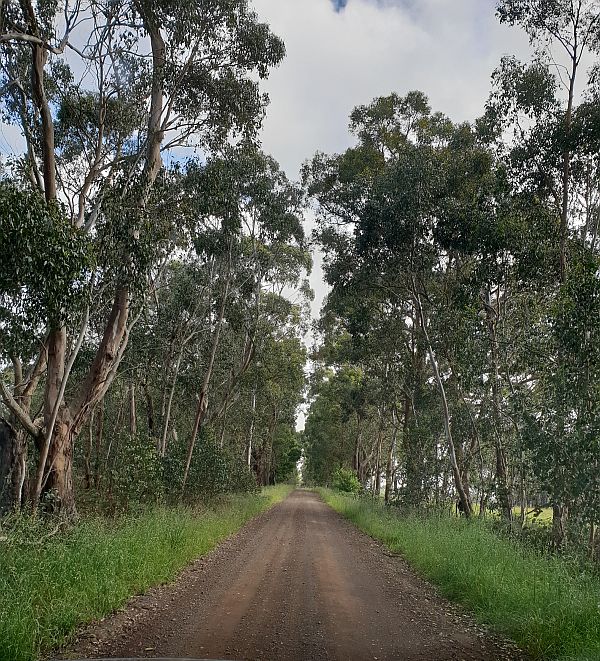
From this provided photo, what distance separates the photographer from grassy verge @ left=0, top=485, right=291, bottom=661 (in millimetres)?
5152

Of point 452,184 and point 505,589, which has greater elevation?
point 452,184

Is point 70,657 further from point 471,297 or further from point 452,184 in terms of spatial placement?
point 452,184

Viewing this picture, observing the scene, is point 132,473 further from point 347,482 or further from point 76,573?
point 347,482

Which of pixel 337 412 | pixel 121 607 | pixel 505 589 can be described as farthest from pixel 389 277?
pixel 337 412

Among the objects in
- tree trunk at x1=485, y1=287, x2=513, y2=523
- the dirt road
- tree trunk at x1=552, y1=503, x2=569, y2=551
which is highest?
tree trunk at x1=485, y1=287, x2=513, y2=523

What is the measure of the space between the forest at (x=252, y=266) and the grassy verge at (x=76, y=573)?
116 mm

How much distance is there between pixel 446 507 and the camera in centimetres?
1697

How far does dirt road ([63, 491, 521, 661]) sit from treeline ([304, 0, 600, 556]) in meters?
3.11

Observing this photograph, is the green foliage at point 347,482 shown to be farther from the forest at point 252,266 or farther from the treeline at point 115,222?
the treeline at point 115,222

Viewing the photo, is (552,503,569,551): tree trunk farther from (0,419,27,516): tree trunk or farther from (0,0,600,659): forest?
(0,419,27,516): tree trunk

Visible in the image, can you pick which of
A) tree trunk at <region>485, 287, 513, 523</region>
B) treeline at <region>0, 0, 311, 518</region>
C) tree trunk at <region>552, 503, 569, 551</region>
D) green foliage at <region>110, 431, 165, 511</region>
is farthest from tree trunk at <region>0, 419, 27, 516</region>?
tree trunk at <region>485, 287, 513, 523</region>

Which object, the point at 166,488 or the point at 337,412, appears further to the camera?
the point at 337,412

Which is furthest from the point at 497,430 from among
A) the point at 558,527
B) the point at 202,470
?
the point at 202,470

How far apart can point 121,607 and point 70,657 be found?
1.62m
